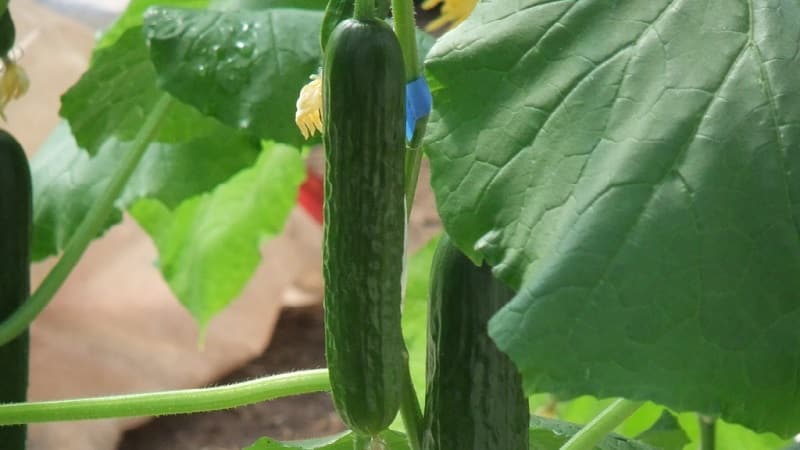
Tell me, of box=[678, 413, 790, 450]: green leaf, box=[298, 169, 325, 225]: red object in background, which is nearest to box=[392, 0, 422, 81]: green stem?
box=[678, 413, 790, 450]: green leaf

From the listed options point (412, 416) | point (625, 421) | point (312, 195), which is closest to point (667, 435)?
point (625, 421)

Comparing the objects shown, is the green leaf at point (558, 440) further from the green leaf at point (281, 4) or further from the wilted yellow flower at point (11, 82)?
the wilted yellow flower at point (11, 82)

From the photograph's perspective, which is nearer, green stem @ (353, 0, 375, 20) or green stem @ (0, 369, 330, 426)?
green stem @ (353, 0, 375, 20)

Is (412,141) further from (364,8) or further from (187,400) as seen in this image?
(187,400)

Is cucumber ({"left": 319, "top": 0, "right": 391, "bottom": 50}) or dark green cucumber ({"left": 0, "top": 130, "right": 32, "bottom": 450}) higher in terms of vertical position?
cucumber ({"left": 319, "top": 0, "right": 391, "bottom": 50})

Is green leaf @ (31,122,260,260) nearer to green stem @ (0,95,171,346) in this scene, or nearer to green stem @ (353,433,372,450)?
green stem @ (0,95,171,346)

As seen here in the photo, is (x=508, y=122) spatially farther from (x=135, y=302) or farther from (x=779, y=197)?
(x=135, y=302)
